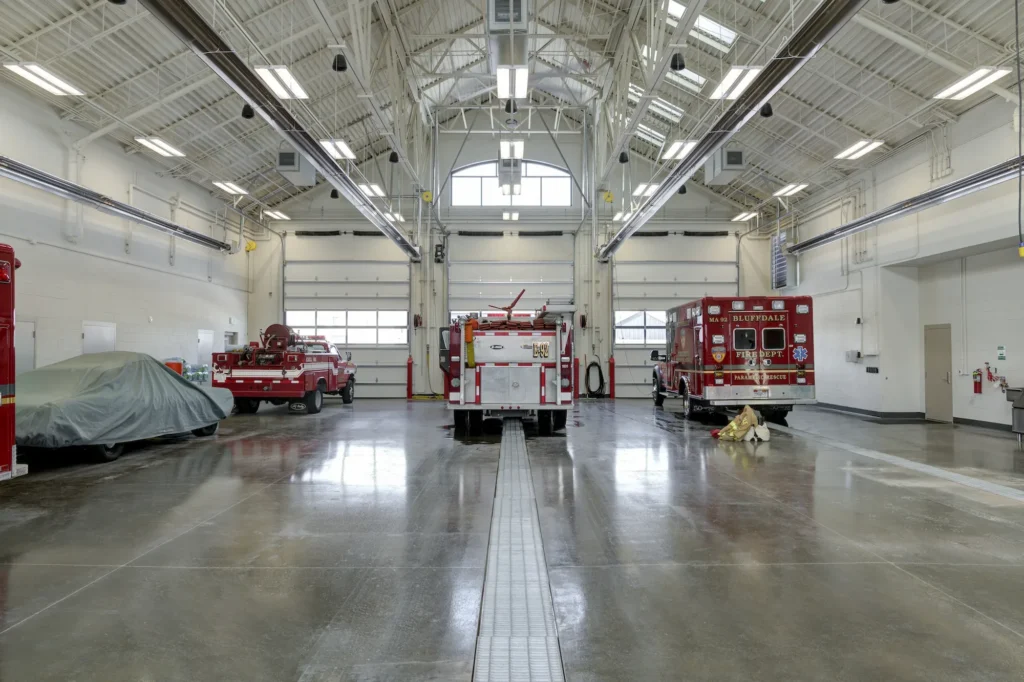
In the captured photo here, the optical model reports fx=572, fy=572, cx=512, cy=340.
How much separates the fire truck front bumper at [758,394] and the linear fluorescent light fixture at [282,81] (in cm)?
975

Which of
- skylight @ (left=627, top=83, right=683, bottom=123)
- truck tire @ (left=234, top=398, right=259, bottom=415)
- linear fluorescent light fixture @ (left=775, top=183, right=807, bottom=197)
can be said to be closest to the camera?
truck tire @ (left=234, top=398, right=259, bottom=415)

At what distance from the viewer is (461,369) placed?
1055 centimetres

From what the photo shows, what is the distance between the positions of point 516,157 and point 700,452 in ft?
32.9

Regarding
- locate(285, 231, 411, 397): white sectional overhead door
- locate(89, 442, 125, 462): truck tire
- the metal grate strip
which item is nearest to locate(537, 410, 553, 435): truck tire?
the metal grate strip

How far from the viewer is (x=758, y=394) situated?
38.8 feet

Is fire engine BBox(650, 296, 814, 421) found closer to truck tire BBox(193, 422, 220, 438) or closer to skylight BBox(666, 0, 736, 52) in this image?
skylight BBox(666, 0, 736, 52)

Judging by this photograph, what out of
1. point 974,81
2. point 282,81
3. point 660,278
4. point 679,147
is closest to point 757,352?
point 679,147

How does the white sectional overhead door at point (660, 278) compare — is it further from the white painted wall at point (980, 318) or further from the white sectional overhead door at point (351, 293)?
the white sectional overhead door at point (351, 293)

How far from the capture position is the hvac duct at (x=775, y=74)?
659 cm

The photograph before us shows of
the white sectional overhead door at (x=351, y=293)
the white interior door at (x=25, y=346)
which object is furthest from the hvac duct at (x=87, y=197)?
the white sectional overhead door at (x=351, y=293)

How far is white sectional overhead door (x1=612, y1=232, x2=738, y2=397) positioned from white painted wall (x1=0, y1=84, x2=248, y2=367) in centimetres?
1435

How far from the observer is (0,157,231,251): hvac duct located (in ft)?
34.2

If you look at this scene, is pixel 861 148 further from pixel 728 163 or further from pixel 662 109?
pixel 662 109

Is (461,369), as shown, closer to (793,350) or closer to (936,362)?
(793,350)
